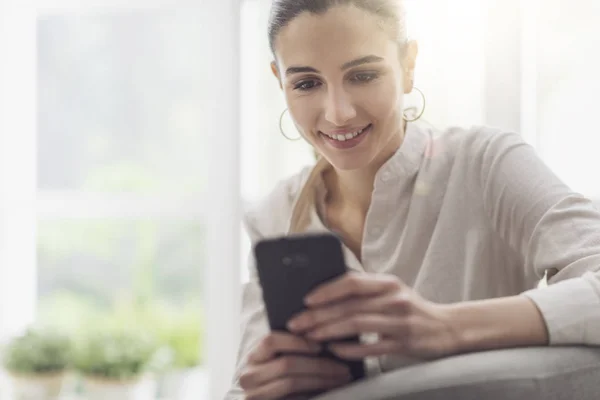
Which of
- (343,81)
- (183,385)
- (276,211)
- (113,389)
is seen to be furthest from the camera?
(183,385)

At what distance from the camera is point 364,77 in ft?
3.90

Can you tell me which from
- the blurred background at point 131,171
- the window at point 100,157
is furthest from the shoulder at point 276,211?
the window at point 100,157

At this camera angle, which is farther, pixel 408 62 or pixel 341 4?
pixel 408 62

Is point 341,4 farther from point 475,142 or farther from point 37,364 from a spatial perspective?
point 37,364

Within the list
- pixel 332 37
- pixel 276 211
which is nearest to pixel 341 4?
pixel 332 37

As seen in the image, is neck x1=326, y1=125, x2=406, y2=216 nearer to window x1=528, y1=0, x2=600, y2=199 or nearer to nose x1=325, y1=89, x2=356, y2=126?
nose x1=325, y1=89, x2=356, y2=126

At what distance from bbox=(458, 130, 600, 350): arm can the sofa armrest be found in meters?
0.04

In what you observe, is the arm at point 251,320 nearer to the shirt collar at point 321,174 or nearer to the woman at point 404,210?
the woman at point 404,210

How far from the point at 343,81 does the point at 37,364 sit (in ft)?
5.32

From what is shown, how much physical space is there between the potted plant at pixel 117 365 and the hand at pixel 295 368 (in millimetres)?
1511

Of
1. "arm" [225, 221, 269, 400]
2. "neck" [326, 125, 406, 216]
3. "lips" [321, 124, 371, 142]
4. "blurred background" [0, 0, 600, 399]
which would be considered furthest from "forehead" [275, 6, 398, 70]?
"blurred background" [0, 0, 600, 399]

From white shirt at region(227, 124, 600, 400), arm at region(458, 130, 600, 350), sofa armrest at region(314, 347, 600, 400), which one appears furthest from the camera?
white shirt at region(227, 124, 600, 400)

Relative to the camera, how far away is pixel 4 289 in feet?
8.47

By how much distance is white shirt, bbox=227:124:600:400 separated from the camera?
109 centimetres
